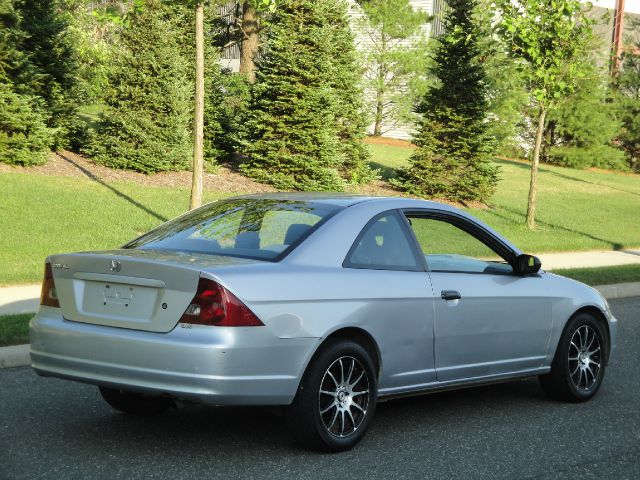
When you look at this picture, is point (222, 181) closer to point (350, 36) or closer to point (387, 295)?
point (350, 36)

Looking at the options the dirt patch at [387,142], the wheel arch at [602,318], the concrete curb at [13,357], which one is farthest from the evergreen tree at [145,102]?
the dirt patch at [387,142]

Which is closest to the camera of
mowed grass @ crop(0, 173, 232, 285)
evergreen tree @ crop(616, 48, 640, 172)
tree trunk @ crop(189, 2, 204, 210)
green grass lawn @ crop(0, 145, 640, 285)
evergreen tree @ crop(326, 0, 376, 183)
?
mowed grass @ crop(0, 173, 232, 285)

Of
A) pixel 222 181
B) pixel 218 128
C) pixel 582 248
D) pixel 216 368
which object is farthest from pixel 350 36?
pixel 216 368

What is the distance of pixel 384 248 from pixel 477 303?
828 millimetres

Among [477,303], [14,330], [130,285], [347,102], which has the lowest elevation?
[14,330]

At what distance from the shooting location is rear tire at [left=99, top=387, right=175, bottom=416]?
6.40 meters

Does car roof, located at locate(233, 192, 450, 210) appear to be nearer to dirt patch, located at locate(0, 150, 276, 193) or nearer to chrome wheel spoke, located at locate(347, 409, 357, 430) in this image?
chrome wheel spoke, located at locate(347, 409, 357, 430)

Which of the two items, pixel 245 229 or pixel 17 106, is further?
pixel 17 106

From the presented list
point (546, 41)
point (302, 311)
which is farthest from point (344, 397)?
point (546, 41)

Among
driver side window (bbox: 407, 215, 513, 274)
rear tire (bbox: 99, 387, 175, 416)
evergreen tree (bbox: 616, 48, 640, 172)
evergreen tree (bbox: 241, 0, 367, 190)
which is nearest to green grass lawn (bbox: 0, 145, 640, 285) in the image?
evergreen tree (bbox: 241, 0, 367, 190)

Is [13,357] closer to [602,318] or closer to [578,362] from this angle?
[578,362]

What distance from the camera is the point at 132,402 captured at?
6434 millimetres

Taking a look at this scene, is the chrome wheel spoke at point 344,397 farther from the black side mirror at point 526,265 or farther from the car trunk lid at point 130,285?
the black side mirror at point 526,265

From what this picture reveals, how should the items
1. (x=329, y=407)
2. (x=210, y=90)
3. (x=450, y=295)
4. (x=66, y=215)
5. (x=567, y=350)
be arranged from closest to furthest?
(x=329, y=407)
(x=450, y=295)
(x=567, y=350)
(x=66, y=215)
(x=210, y=90)
